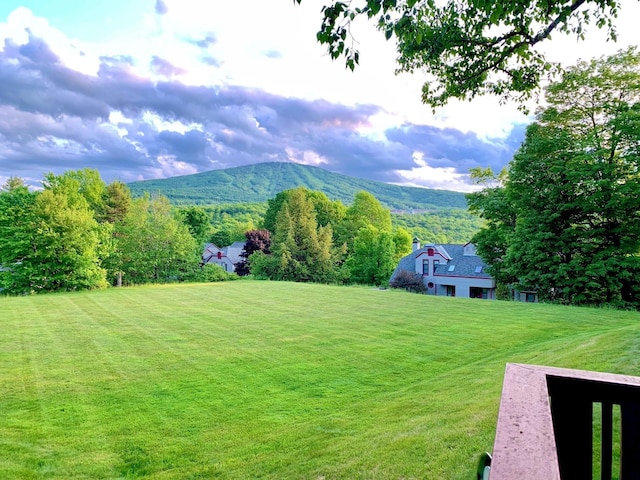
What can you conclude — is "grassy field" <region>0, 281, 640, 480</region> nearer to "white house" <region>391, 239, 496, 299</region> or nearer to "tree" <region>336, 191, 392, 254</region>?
"white house" <region>391, 239, 496, 299</region>

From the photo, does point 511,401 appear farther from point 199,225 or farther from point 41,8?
point 199,225

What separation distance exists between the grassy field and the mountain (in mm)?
69909

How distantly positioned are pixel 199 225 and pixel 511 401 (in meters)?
46.0

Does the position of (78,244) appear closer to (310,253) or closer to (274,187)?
(310,253)

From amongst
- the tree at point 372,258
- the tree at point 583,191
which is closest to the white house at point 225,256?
the tree at point 372,258

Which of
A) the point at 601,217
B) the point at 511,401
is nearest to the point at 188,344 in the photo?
the point at 511,401

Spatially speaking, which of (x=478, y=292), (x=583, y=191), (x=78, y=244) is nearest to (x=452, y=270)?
(x=478, y=292)

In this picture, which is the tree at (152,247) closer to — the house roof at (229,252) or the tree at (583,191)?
the house roof at (229,252)

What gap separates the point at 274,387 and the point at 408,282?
22.5 m

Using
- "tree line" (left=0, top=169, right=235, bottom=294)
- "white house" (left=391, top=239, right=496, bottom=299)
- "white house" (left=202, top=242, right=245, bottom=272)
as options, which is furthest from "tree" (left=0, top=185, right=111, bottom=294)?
"white house" (left=202, top=242, right=245, bottom=272)

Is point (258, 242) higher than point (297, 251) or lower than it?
higher

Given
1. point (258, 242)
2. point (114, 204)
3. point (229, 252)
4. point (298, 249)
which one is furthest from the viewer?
point (229, 252)

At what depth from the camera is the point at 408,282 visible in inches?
1096

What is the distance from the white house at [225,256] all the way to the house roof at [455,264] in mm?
24209
